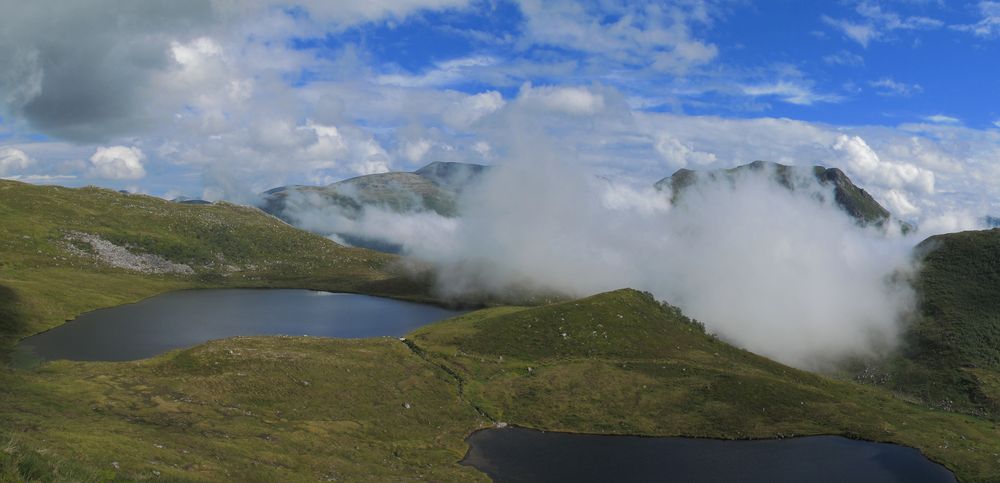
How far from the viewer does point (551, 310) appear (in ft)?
565

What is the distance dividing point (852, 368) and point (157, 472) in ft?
Answer: 697

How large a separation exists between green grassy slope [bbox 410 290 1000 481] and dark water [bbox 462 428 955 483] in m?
3.88

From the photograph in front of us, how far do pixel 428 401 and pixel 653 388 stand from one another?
50.1 meters

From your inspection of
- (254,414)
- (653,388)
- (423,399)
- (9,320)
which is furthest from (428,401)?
(9,320)

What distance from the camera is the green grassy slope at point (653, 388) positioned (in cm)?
11306

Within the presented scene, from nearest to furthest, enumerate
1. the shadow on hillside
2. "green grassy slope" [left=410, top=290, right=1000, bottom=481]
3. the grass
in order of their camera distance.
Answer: the grass, "green grassy slope" [left=410, top=290, right=1000, bottom=481], the shadow on hillside

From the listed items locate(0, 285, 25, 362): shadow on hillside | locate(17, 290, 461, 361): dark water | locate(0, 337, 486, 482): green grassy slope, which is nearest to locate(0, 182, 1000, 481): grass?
locate(0, 337, 486, 482): green grassy slope

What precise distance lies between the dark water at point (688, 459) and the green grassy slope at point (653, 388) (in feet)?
12.7

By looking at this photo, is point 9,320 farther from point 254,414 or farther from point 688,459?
point 688,459

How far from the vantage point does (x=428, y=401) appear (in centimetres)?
11481

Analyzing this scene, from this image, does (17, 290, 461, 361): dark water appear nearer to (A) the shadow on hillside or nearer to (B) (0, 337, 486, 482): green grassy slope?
(A) the shadow on hillside

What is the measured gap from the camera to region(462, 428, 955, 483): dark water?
90062mm

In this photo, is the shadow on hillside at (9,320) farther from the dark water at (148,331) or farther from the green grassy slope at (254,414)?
the green grassy slope at (254,414)

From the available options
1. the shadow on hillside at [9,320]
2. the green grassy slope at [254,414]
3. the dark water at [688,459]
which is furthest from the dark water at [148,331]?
the dark water at [688,459]
